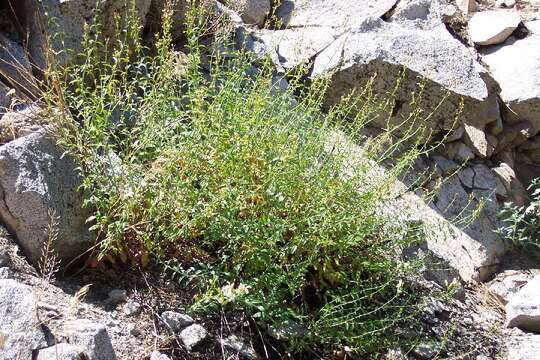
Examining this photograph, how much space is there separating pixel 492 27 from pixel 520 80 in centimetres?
61

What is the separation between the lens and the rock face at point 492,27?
21.1 ft

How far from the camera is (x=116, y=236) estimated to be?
11.6ft

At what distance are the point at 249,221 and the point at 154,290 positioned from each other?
56 cm

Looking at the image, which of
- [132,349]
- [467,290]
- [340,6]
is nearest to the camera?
[132,349]

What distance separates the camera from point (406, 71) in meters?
5.33

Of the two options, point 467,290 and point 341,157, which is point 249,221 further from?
point 467,290

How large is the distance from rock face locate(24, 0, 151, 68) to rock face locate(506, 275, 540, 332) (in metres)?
2.95

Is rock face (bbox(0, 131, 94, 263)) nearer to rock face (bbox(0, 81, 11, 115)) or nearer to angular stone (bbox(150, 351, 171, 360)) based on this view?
rock face (bbox(0, 81, 11, 115))

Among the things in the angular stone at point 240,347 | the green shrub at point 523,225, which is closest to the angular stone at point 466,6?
the green shrub at point 523,225

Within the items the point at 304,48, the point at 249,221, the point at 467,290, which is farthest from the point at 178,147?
the point at 467,290

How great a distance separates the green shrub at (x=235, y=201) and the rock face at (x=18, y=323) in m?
0.54

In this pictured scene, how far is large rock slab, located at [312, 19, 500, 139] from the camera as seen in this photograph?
5.31 meters

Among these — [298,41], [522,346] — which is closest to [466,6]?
[298,41]

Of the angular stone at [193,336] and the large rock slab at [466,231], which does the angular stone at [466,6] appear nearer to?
the large rock slab at [466,231]
